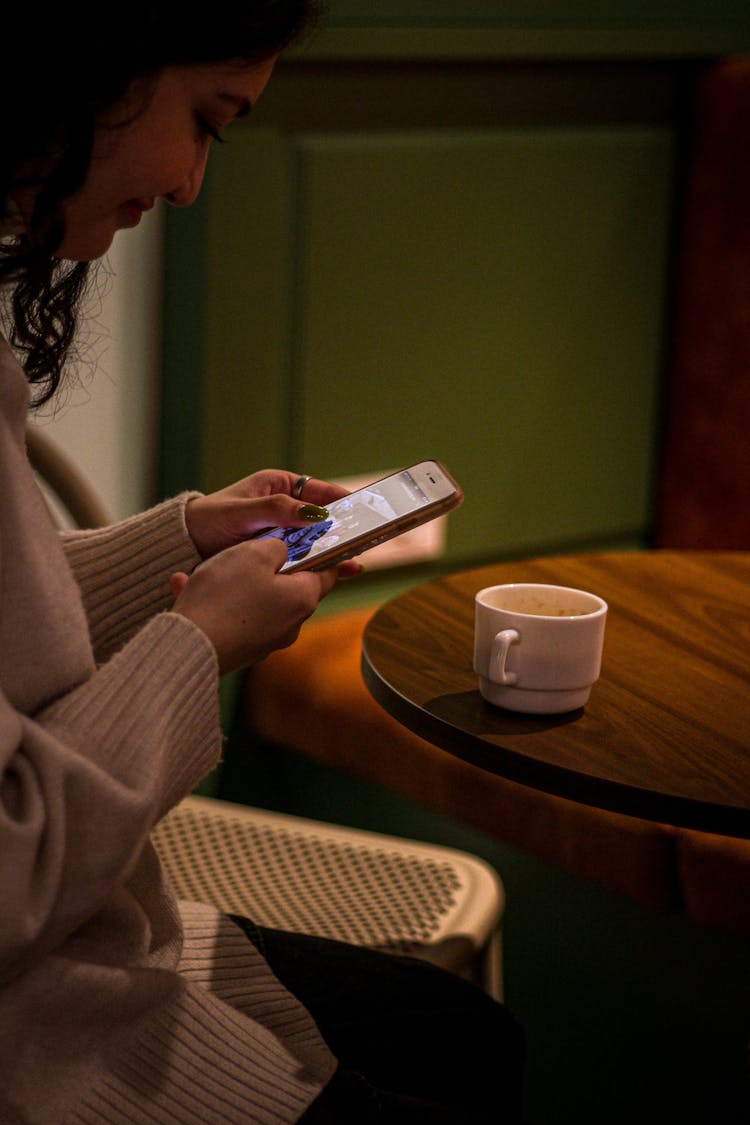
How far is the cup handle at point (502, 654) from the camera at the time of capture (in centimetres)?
87

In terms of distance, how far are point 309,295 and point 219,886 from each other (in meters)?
0.82

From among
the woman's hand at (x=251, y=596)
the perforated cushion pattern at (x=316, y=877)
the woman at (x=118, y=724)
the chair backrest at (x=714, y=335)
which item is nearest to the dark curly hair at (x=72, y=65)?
the woman at (x=118, y=724)

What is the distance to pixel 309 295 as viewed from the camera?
178 centimetres

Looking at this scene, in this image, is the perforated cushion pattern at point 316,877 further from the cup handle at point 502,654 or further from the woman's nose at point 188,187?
the woman's nose at point 188,187

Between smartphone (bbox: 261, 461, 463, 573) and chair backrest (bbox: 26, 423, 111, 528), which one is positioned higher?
smartphone (bbox: 261, 461, 463, 573)

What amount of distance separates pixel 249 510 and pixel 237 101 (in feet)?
0.96

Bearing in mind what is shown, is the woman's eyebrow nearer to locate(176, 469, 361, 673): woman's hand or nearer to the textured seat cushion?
locate(176, 469, 361, 673): woman's hand

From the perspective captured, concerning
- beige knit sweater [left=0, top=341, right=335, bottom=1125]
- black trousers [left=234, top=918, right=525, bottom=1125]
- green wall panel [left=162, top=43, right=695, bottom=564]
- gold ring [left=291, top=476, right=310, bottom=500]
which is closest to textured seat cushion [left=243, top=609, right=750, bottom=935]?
green wall panel [left=162, top=43, right=695, bottom=564]

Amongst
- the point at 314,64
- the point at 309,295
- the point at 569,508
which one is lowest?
the point at 569,508

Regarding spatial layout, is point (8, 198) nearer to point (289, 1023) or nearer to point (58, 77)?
point (58, 77)

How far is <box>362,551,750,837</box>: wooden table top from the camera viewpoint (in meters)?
0.81

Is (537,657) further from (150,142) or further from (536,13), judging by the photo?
Answer: (536,13)

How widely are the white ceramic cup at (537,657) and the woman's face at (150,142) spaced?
321 mm

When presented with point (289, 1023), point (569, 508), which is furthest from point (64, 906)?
point (569, 508)
